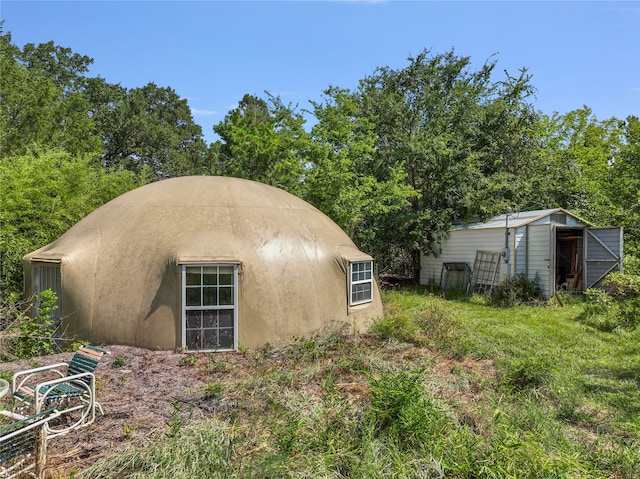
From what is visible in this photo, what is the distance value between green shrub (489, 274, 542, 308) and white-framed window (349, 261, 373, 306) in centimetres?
602

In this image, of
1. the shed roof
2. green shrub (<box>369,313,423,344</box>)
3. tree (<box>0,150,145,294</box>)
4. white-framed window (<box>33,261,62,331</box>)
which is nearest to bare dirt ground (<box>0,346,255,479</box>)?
white-framed window (<box>33,261,62,331</box>)

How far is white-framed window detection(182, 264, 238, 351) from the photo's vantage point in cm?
840

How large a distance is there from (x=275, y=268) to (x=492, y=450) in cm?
555

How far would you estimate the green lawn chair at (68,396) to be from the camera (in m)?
5.03

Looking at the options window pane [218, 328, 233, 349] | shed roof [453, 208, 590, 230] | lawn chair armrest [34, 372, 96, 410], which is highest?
shed roof [453, 208, 590, 230]

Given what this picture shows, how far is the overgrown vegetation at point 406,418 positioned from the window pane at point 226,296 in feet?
3.40

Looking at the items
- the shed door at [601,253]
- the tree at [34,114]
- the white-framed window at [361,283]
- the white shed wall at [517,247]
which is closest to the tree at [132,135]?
the tree at [34,114]

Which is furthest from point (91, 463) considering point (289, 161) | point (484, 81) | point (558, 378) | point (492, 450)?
point (484, 81)

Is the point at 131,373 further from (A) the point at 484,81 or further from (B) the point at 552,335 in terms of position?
(A) the point at 484,81

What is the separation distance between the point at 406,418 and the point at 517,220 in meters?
13.1

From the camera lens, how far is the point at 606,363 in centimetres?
834

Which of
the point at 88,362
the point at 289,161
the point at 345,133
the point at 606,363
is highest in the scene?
the point at 345,133

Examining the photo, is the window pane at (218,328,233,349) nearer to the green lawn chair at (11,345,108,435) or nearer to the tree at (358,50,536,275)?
the green lawn chair at (11,345,108,435)

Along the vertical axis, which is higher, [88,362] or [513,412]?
[88,362]
